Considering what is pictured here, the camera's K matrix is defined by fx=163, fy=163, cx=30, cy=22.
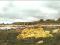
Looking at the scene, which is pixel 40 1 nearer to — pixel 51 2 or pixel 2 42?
pixel 51 2

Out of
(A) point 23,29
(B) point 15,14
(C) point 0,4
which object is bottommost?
(A) point 23,29

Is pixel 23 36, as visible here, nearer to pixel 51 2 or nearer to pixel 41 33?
pixel 41 33

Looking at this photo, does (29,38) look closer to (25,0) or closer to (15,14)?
(15,14)

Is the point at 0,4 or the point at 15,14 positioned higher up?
the point at 0,4

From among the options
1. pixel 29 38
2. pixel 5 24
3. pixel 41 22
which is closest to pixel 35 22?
pixel 41 22

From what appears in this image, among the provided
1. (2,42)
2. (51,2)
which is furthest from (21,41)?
(51,2)

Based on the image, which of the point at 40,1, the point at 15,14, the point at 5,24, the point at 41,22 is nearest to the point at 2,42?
the point at 5,24

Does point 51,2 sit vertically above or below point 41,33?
above

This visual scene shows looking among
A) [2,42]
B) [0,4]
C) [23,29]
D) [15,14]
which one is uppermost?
[0,4]
